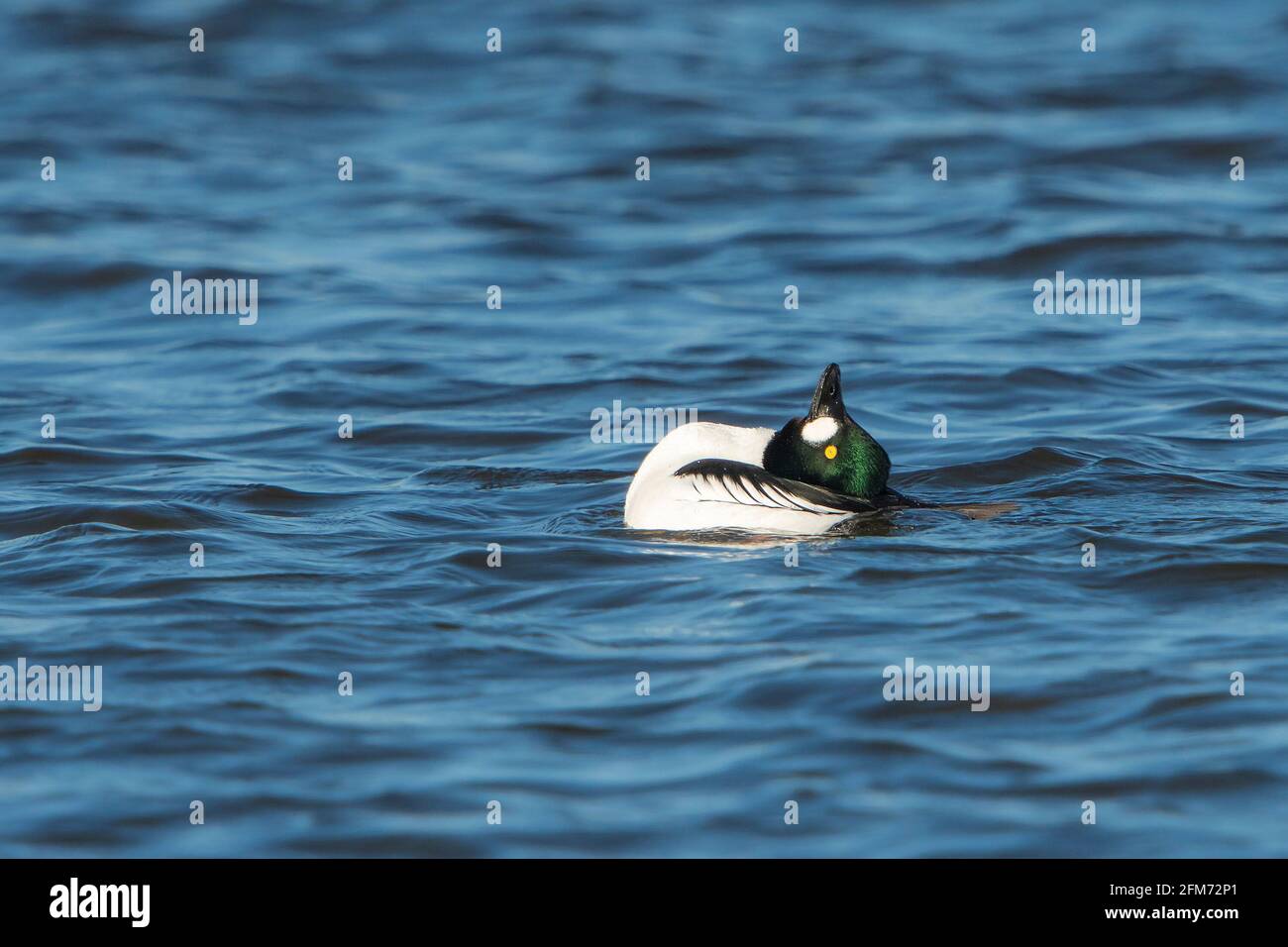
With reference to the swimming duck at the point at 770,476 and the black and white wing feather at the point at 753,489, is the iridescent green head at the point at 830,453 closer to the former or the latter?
the swimming duck at the point at 770,476

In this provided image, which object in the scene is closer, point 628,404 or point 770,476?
point 770,476

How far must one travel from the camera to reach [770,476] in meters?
8.48

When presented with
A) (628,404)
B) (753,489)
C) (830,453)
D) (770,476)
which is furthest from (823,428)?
(628,404)

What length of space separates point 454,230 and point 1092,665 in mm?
10827

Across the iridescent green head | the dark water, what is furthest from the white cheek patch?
the dark water

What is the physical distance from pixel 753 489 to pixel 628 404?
3.92 metres

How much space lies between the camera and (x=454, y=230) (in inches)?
663

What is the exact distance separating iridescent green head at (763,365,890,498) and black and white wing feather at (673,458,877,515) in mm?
137

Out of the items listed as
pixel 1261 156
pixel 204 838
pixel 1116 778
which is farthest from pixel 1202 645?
pixel 1261 156

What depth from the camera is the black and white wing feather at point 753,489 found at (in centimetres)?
835

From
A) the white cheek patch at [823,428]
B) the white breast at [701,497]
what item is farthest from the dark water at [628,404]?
the white cheek patch at [823,428]

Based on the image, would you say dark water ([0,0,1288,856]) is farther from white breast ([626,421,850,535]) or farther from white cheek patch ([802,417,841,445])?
white cheek patch ([802,417,841,445])

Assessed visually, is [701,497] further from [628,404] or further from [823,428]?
[628,404]
